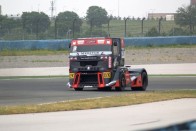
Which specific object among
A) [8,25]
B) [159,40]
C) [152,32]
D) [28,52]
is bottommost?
[28,52]

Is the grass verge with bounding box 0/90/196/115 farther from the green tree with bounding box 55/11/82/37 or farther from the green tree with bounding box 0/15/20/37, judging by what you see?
the green tree with bounding box 0/15/20/37

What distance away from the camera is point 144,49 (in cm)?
5066

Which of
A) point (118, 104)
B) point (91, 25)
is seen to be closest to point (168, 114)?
point (118, 104)

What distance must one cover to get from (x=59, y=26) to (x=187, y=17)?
1166 centimetres

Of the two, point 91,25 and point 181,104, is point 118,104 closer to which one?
point 181,104

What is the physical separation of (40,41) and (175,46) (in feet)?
39.3

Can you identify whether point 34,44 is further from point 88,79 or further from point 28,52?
point 88,79

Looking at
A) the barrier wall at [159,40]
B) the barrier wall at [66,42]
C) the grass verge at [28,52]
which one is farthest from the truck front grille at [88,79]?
the barrier wall at [159,40]

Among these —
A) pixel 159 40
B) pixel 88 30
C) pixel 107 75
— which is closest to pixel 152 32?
pixel 159 40

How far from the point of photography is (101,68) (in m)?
25.6

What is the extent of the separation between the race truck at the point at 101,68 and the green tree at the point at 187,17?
28113mm

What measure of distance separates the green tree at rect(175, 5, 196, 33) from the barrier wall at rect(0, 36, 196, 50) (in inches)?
77.1

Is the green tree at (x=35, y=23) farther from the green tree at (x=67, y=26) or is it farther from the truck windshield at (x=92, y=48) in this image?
the truck windshield at (x=92, y=48)

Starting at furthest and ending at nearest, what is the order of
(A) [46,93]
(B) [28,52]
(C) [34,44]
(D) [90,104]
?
(C) [34,44], (B) [28,52], (A) [46,93], (D) [90,104]
